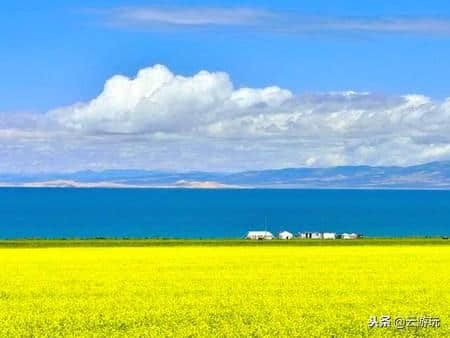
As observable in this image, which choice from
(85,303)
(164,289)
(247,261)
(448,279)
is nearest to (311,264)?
(247,261)

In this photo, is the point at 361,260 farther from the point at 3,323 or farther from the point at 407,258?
the point at 3,323

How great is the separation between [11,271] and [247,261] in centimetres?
1630

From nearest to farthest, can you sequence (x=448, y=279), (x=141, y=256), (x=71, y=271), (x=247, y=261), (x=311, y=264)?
1. (x=448, y=279)
2. (x=71, y=271)
3. (x=311, y=264)
4. (x=247, y=261)
5. (x=141, y=256)

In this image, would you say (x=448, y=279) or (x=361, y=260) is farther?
(x=361, y=260)

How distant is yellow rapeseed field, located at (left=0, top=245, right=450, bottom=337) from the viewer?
29.3 meters

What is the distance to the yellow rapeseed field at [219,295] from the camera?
2930cm

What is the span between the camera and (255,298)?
120 feet

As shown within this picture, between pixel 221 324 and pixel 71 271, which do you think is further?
pixel 71 271

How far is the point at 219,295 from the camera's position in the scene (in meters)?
37.9

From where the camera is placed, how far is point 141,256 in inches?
2667

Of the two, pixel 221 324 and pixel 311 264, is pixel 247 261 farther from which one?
pixel 221 324

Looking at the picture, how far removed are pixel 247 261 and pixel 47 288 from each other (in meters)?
21.4

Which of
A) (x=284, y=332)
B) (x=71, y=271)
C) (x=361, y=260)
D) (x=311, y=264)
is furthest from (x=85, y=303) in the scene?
(x=361, y=260)

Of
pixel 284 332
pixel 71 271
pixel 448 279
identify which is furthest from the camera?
pixel 71 271
